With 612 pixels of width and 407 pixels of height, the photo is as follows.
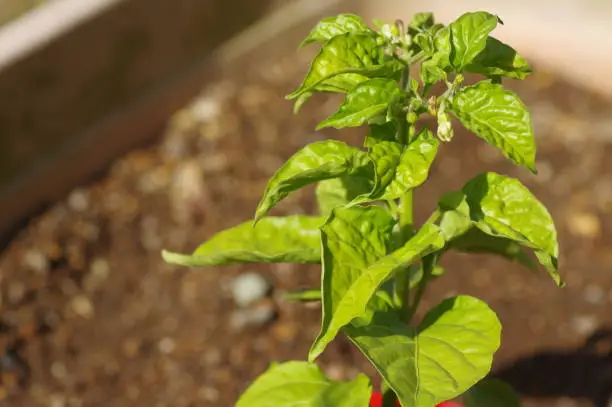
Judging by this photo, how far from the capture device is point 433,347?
136cm

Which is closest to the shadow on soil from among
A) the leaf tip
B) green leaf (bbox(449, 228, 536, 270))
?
green leaf (bbox(449, 228, 536, 270))

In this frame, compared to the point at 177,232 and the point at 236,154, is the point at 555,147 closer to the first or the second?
the point at 236,154

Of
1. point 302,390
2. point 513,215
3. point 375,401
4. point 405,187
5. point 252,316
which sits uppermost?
point 405,187

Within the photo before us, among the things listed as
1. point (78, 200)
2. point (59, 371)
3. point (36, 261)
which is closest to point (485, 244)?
point (59, 371)

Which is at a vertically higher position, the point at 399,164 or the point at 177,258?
the point at 399,164

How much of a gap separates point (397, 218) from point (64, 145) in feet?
6.74

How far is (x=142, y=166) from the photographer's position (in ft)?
11.1

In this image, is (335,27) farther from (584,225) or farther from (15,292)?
(584,225)

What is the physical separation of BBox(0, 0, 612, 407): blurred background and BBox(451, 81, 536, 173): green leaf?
1.51m

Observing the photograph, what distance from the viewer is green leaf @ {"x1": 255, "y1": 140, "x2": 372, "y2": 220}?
1.24m

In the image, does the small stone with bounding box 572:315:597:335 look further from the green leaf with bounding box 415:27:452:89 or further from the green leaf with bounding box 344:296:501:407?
the green leaf with bounding box 415:27:452:89

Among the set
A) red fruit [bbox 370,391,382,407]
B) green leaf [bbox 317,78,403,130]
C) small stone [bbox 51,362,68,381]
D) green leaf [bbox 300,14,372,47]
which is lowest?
small stone [bbox 51,362,68,381]

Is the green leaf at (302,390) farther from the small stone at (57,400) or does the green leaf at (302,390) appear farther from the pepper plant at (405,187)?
the small stone at (57,400)

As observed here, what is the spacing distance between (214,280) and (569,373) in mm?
1151
